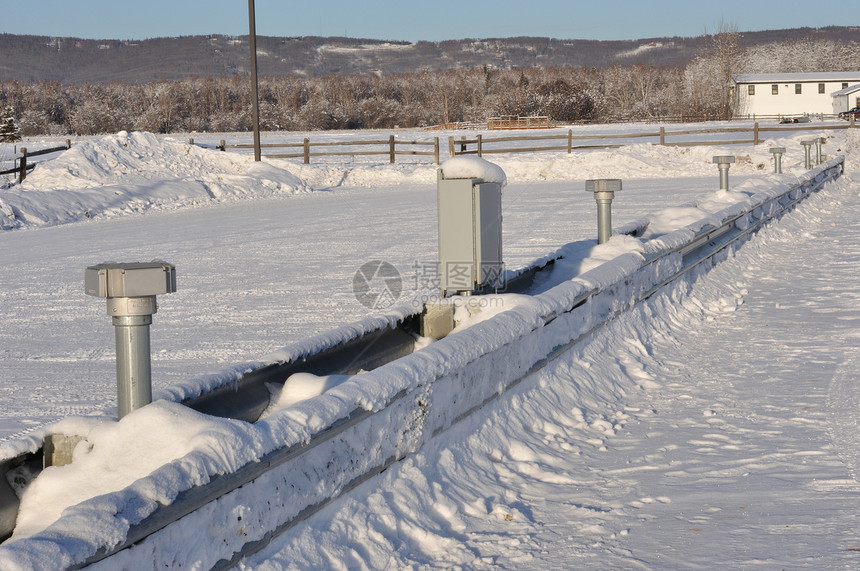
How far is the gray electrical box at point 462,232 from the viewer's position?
226 inches

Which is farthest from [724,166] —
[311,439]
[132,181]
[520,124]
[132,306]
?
[520,124]

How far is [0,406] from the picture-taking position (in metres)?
5.44

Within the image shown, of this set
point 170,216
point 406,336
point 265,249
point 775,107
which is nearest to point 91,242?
point 265,249

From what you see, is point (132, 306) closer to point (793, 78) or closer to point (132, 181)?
point (132, 181)

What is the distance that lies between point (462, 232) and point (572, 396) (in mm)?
1155

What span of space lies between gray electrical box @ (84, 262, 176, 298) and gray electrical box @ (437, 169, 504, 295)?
289 centimetres

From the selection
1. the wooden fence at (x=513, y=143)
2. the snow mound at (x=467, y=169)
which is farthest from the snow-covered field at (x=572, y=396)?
the wooden fence at (x=513, y=143)

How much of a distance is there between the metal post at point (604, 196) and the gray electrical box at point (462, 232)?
2.28m

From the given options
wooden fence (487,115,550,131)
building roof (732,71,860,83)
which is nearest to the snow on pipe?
wooden fence (487,115,550,131)

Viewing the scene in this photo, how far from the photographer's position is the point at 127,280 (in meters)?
3.01

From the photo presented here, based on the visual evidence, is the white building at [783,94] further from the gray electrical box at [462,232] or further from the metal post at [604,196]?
the gray electrical box at [462,232]

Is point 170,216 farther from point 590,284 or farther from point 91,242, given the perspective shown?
point 590,284

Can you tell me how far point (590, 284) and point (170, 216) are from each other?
52.7ft

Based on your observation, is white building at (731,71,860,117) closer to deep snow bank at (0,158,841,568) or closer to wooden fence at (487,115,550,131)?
wooden fence at (487,115,550,131)
